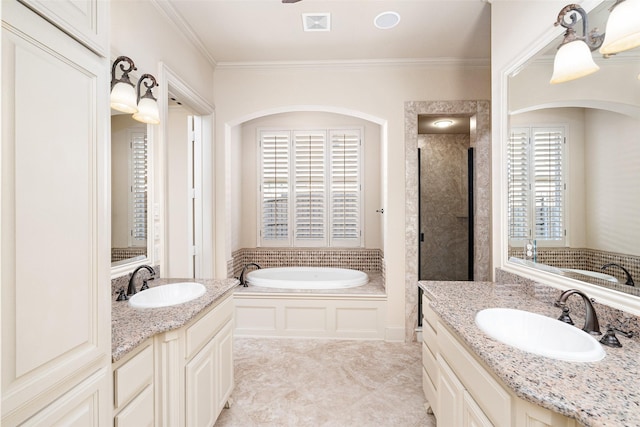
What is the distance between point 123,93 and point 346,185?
9.56ft

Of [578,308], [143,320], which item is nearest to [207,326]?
[143,320]

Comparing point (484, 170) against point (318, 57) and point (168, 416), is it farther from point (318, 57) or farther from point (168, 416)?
point (168, 416)

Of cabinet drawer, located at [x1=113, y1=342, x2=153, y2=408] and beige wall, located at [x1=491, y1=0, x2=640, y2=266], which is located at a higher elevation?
beige wall, located at [x1=491, y1=0, x2=640, y2=266]

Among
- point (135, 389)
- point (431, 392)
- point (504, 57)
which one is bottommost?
point (431, 392)

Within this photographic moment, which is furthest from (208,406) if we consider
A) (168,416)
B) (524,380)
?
(524,380)

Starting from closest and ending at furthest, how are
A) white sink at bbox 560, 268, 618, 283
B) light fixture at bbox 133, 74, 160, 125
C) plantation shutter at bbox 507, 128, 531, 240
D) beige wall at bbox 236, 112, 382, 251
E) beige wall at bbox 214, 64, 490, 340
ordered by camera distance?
white sink at bbox 560, 268, 618, 283 < plantation shutter at bbox 507, 128, 531, 240 < light fixture at bbox 133, 74, 160, 125 < beige wall at bbox 214, 64, 490, 340 < beige wall at bbox 236, 112, 382, 251

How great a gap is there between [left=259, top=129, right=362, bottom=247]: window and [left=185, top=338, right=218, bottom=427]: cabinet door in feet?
8.34

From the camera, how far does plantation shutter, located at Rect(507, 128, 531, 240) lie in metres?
1.80

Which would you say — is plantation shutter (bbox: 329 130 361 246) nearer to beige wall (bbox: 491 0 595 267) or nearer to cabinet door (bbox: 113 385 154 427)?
beige wall (bbox: 491 0 595 267)

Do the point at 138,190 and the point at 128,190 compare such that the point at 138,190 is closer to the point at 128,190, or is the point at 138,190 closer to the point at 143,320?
the point at 128,190

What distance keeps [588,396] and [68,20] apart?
5.79 feet

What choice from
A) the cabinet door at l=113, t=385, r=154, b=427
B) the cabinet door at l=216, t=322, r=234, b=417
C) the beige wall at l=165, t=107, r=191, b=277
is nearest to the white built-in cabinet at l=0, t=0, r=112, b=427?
the cabinet door at l=113, t=385, r=154, b=427

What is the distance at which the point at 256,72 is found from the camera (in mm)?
3375

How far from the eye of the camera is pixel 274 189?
4.28m
